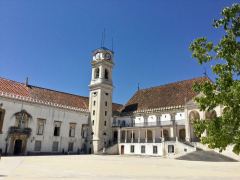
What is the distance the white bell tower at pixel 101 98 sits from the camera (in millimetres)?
49000

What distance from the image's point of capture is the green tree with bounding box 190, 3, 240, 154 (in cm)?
849

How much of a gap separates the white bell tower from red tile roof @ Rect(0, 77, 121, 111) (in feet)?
12.4

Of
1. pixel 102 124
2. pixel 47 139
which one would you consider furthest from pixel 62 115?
pixel 102 124

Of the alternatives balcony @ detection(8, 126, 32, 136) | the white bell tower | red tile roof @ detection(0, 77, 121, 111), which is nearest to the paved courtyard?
balcony @ detection(8, 126, 32, 136)

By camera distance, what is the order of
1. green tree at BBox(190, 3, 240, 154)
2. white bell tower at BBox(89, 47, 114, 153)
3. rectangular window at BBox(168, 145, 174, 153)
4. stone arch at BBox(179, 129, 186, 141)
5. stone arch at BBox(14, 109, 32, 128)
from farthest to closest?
1. white bell tower at BBox(89, 47, 114, 153)
2. stone arch at BBox(179, 129, 186, 141)
3. stone arch at BBox(14, 109, 32, 128)
4. rectangular window at BBox(168, 145, 174, 153)
5. green tree at BBox(190, 3, 240, 154)

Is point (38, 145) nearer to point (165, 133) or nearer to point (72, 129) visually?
point (72, 129)

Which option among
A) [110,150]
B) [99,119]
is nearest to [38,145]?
[99,119]

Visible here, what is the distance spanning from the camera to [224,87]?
29.4 ft

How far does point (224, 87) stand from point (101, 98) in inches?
1679

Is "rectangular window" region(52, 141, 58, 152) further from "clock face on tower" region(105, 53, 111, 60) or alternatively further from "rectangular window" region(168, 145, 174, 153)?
"clock face on tower" region(105, 53, 111, 60)

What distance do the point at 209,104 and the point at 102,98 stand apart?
42461 mm

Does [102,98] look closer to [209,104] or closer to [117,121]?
[117,121]

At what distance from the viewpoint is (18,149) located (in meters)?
40.4

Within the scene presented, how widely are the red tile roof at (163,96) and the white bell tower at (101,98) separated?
6.73 m
